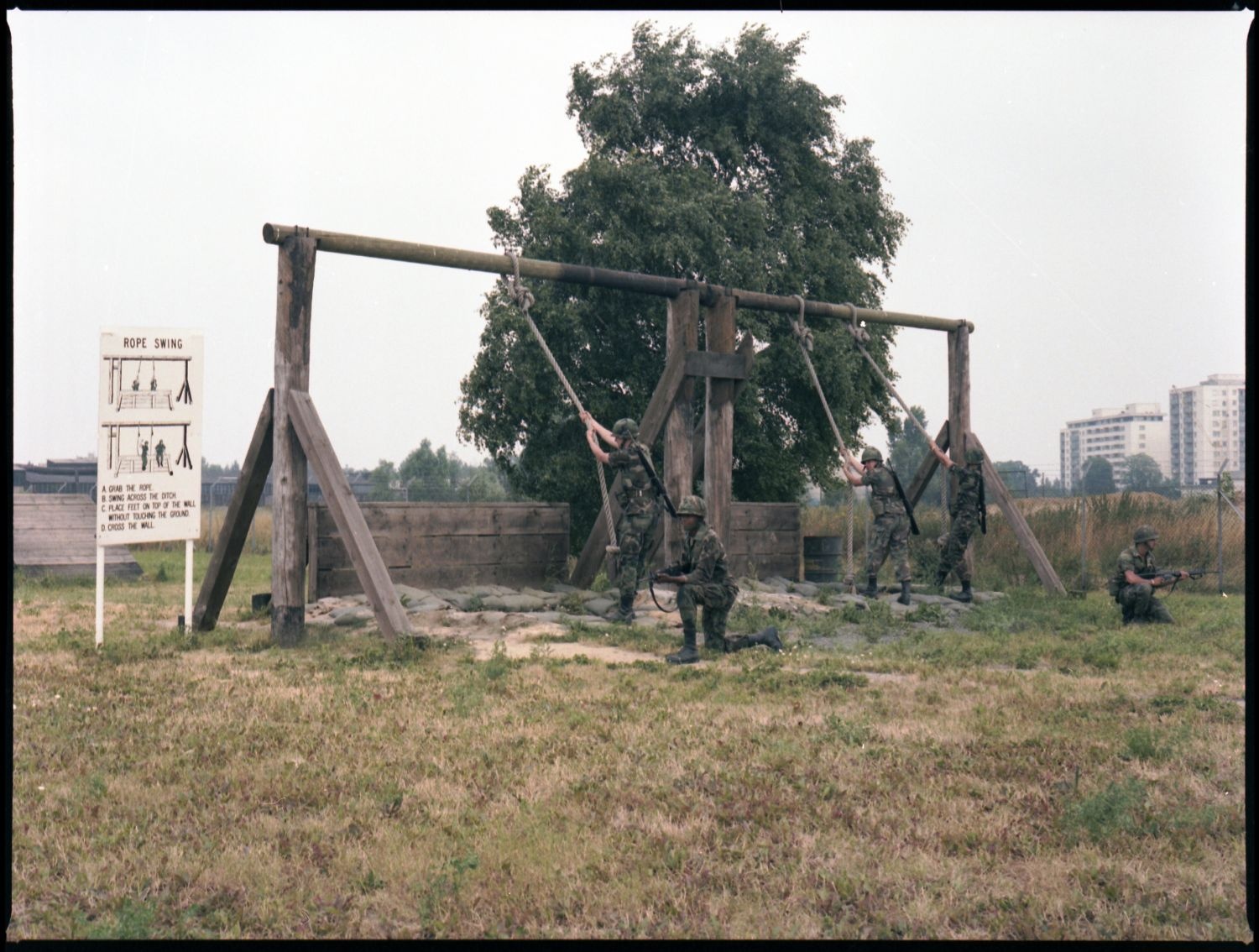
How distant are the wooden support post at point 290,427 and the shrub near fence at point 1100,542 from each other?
9066mm

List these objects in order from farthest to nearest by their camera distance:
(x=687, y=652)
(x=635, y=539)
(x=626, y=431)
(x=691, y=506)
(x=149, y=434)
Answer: (x=626, y=431)
(x=635, y=539)
(x=149, y=434)
(x=691, y=506)
(x=687, y=652)

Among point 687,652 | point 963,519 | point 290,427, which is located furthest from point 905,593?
point 290,427

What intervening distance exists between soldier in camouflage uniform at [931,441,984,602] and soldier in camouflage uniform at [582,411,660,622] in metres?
4.39

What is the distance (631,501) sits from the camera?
12.6m

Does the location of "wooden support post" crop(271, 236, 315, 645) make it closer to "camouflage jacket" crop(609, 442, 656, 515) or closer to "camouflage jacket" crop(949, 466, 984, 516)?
"camouflage jacket" crop(609, 442, 656, 515)

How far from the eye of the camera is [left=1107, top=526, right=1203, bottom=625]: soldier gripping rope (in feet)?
41.2

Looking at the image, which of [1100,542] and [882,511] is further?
[1100,542]

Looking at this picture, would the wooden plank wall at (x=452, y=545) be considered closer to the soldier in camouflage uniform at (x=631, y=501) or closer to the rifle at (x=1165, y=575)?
the soldier in camouflage uniform at (x=631, y=501)

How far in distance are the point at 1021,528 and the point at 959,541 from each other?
1270mm

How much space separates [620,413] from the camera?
1944 centimetres

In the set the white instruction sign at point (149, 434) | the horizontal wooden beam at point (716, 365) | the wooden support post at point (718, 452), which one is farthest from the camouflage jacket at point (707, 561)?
the white instruction sign at point (149, 434)

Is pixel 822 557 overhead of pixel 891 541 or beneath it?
beneath

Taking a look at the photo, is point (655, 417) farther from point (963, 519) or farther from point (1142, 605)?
point (1142, 605)

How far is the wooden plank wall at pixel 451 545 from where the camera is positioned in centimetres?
1291
